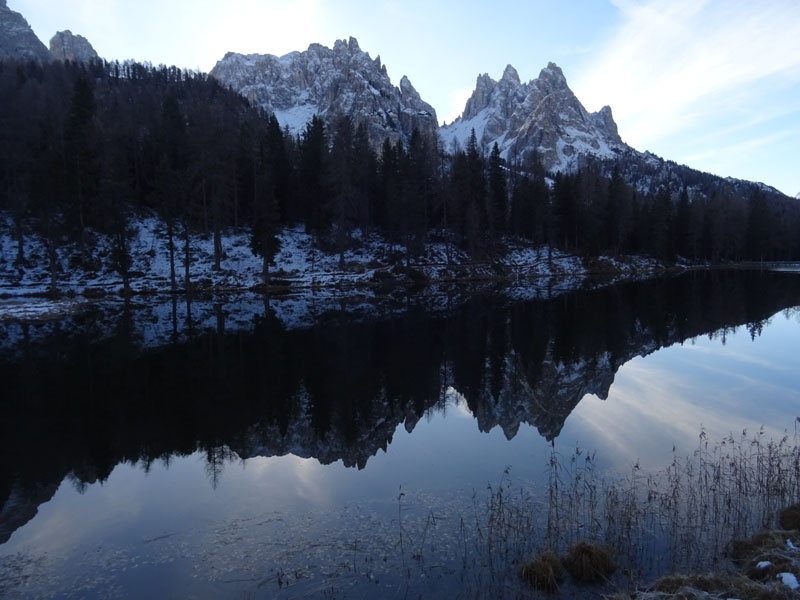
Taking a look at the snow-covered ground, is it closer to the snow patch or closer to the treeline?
the treeline

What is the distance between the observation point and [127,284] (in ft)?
188

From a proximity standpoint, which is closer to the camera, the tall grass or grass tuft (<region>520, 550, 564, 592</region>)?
grass tuft (<region>520, 550, 564, 592</region>)

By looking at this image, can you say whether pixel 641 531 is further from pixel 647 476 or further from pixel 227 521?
pixel 227 521

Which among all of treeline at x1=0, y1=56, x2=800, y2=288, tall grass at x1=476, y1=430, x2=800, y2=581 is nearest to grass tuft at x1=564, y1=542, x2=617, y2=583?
tall grass at x1=476, y1=430, x2=800, y2=581

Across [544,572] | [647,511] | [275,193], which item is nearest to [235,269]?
[275,193]

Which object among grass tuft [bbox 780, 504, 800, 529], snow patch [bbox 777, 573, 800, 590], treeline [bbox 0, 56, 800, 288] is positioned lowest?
grass tuft [bbox 780, 504, 800, 529]

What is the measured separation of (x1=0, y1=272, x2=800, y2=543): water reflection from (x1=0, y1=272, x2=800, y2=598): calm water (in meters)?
0.12

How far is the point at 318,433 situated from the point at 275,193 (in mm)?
68258

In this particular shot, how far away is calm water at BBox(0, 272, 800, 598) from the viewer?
9.33 m

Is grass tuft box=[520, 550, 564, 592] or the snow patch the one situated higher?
the snow patch

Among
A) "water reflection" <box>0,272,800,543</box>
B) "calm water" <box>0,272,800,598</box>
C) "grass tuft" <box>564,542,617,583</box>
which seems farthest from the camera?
"water reflection" <box>0,272,800,543</box>

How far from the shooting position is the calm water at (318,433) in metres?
9.33

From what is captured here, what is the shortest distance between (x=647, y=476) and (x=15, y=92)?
9352cm

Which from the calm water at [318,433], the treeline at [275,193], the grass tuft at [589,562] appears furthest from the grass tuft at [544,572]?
the treeline at [275,193]
